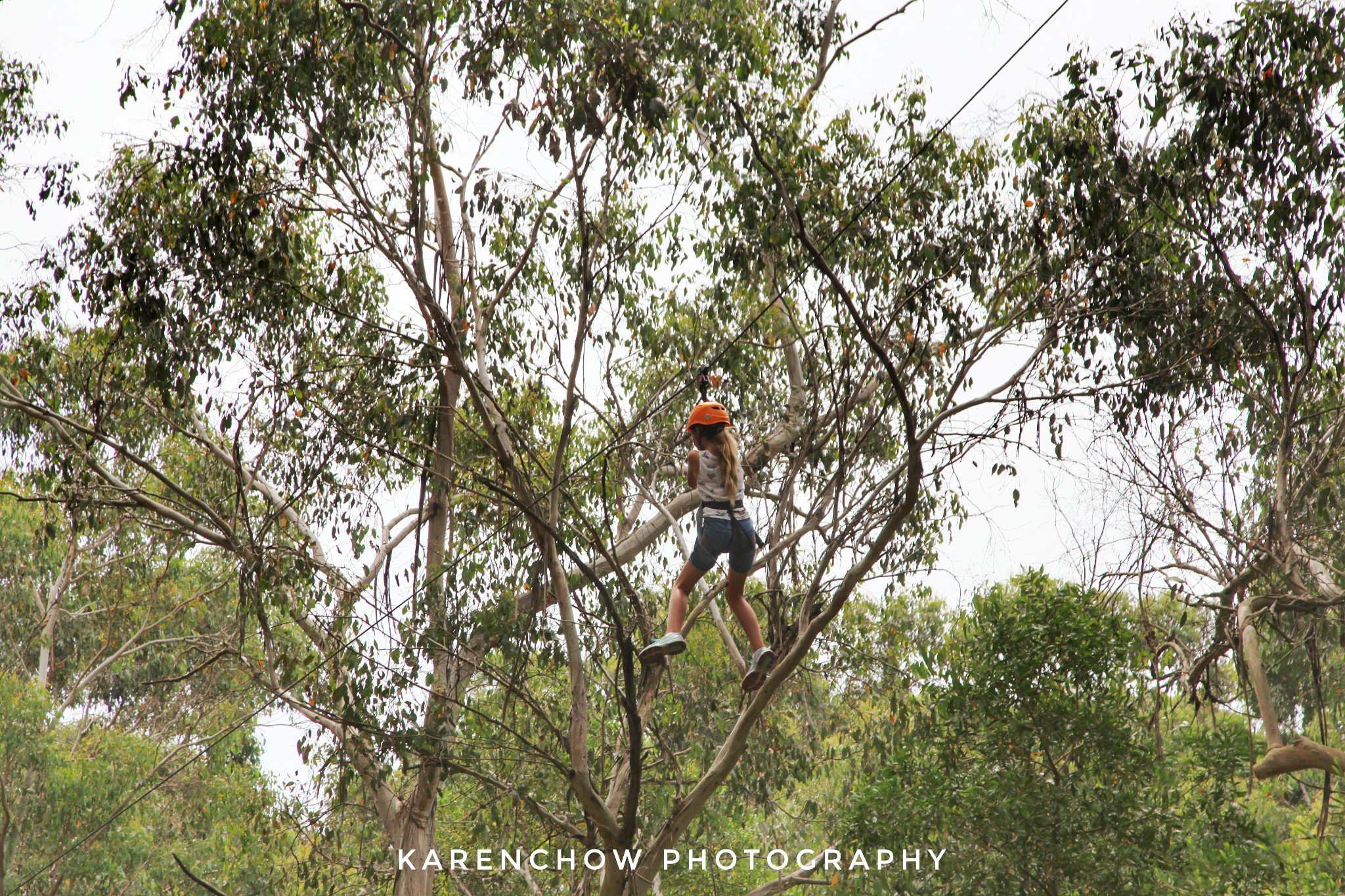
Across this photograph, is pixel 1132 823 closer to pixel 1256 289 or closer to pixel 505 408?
pixel 1256 289

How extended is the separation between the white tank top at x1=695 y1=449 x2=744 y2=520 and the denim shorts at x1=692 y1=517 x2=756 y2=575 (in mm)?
28

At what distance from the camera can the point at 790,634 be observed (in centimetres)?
552

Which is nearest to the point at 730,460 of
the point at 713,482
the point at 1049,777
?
the point at 713,482

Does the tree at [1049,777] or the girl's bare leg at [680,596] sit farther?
the tree at [1049,777]

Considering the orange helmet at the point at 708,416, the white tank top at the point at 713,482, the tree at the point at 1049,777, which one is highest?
the orange helmet at the point at 708,416

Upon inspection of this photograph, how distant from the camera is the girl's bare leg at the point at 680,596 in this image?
5.09 m

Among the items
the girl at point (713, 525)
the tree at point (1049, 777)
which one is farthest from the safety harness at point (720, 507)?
the tree at point (1049, 777)

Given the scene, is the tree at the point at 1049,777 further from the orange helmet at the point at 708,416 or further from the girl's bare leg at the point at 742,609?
the orange helmet at the point at 708,416

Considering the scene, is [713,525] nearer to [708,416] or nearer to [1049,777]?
[708,416]

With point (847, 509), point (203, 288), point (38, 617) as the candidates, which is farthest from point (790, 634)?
point (38, 617)

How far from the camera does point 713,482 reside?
509 centimetres

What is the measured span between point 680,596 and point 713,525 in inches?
14.1

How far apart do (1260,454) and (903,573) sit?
8.97 feet

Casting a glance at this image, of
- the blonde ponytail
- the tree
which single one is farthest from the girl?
the tree
